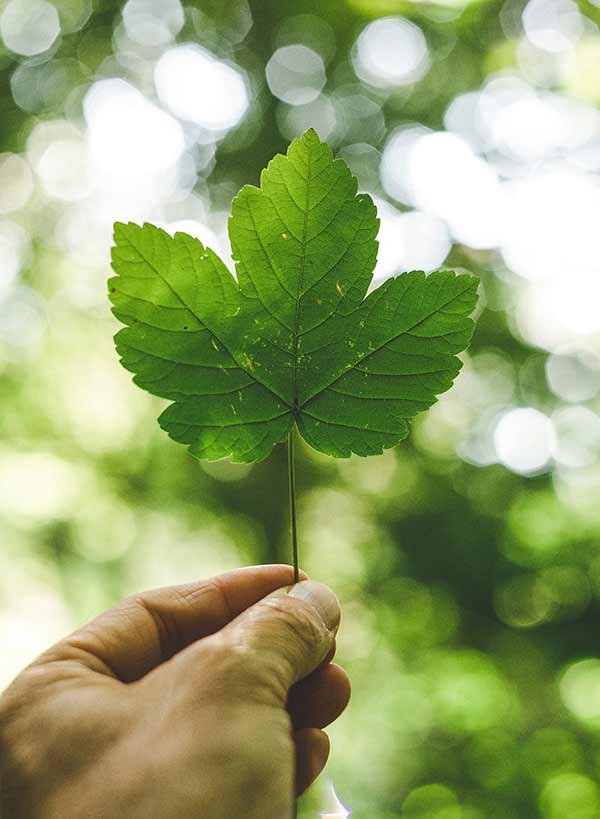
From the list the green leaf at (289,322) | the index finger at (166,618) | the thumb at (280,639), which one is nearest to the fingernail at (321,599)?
the thumb at (280,639)

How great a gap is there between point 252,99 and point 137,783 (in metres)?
7.93

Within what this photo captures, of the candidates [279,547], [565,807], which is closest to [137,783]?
[565,807]

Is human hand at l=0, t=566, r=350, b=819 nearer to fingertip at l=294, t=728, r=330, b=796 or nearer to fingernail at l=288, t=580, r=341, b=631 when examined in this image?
fingernail at l=288, t=580, r=341, b=631

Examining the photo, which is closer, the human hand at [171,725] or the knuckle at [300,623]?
the human hand at [171,725]

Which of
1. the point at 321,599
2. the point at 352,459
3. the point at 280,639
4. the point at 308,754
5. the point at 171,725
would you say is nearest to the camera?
the point at 171,725

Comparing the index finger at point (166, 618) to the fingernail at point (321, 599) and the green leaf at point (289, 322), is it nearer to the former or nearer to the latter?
the fingernail at point (321, 599)

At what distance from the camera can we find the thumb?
1102 millimetres

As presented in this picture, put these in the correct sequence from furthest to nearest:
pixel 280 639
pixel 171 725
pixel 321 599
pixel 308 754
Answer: pixel 308 754
pixel 321 599
pixel 280 639
pixel 171 725

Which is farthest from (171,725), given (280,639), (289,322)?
(289,322)

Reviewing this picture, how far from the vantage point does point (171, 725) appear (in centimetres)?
105

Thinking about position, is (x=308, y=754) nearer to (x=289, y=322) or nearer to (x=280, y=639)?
(x=280, y=639)

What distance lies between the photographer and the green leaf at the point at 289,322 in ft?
3.54

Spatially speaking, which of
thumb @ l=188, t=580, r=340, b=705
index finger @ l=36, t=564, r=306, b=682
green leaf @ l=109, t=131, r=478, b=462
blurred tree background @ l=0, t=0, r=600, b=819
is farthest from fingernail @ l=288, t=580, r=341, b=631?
blurred tree background @ l=0, t=0, r=600, b=819

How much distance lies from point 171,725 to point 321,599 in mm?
377
